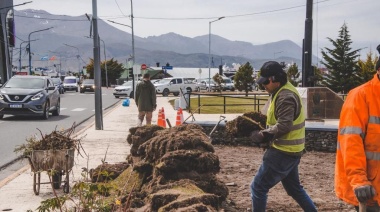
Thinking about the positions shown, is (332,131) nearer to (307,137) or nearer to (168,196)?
(307,137)

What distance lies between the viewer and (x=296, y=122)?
495cm

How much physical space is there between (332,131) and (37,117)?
43.5 ft

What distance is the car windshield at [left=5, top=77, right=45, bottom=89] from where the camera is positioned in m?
20.6

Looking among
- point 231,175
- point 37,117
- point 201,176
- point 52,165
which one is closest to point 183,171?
point 201,176

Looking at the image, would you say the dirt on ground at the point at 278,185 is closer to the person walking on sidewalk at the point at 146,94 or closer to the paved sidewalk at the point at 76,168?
the paved sidewalk at the point at 76,168

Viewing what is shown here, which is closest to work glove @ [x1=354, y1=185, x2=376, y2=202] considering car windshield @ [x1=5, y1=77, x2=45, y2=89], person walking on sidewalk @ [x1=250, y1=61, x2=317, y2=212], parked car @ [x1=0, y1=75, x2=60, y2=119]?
person walking on sidewalk @ [x1=250, y1=61, x2=317, y2=212]

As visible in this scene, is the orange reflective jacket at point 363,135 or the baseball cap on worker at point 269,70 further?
the baseball cap on worker at point 269,70

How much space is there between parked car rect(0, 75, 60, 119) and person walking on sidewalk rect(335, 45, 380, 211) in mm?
17308

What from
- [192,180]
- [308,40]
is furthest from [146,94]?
[192,180]

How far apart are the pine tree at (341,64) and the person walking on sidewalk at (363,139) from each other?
44.3 m

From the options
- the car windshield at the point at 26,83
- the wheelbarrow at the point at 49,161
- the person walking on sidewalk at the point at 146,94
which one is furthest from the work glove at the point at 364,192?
the car windshield at the point at 26,83

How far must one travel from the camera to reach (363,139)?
3.46 metres

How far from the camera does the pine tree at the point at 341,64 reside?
1842 inches

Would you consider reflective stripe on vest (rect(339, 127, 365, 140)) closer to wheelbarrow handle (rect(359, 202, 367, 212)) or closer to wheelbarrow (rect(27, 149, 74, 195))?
wheelbarrow handle (rect(359, 202, 367, 212))
